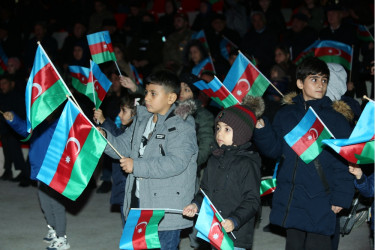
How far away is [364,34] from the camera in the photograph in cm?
1004

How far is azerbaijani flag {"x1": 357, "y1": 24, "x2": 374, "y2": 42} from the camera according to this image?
9.96 metres

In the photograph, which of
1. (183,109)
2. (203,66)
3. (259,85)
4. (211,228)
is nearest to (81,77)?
(203,66)

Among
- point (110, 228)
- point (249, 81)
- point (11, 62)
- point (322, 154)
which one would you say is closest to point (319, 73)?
point (322, 154)

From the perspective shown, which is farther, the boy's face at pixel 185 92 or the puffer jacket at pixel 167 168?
the boy's face at pixel 185 92

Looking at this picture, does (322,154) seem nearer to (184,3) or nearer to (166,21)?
(166,21)

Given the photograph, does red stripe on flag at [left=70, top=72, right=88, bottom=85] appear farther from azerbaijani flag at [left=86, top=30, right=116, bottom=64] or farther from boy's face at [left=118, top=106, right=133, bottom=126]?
boy's face at [left=118, top=106, right=133, bottom=126]

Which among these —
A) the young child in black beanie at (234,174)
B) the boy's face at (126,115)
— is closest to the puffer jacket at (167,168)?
the young child in black beanie at (234,174)

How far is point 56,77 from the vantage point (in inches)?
212

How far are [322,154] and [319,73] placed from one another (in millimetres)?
722

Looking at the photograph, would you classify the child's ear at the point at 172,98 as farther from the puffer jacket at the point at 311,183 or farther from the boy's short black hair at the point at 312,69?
the boy's short black hair at the point at 312,69

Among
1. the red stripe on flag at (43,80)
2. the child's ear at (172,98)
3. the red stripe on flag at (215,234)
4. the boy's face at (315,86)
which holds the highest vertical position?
the red stripe on flag at (43,80)

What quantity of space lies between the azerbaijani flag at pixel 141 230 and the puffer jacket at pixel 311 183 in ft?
3.32

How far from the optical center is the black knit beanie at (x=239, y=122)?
16.1 ft

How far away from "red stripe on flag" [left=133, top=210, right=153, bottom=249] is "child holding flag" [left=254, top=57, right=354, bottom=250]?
3.56ft
